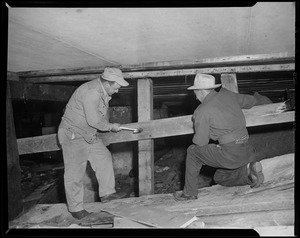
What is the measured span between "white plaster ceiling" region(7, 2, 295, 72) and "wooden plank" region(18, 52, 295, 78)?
9 centimetres

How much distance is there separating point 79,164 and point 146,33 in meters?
2.03

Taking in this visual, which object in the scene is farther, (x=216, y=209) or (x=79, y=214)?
(x=79, y=214)

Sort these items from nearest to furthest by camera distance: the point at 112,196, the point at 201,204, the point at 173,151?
the point at 201,204, the point at 112,196, the point at 173,151

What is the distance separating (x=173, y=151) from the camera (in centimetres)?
931

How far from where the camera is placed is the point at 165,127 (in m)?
4.05

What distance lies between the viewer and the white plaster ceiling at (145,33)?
2.31m

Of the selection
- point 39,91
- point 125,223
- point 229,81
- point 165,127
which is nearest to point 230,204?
point 125,223

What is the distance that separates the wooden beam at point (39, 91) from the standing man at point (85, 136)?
141 centimetres

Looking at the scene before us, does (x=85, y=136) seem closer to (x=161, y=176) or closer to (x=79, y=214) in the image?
(x=79, y=214)

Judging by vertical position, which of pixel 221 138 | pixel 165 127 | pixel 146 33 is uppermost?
pixel 146 33
